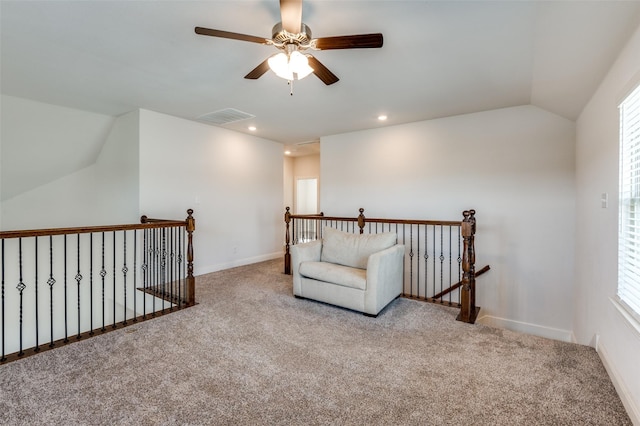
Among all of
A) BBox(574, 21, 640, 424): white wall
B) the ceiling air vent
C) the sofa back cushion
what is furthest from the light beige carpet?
the ceiling air vent

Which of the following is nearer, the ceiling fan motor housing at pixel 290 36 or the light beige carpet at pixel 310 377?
the light beige carpet at pixel 310 377

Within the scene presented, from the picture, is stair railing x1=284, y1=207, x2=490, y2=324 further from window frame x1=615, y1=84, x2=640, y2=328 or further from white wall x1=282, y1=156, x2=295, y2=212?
white wall x1=282, y1=156, x2=295, y2=212

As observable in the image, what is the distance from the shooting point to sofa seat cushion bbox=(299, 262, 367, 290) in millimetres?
3188

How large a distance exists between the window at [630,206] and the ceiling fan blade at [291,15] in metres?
2.16

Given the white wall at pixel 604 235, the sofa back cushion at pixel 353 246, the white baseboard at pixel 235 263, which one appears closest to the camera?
the white wall at pixel 604 235

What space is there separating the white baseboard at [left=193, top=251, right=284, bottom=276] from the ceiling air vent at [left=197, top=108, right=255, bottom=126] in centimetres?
246

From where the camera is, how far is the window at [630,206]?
6.10ft

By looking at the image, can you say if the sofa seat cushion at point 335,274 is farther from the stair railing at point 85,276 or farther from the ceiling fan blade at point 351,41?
the ceiling fan blade at point 351,41

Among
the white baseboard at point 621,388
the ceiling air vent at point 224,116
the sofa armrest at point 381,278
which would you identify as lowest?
the white baseboard at point 621,388

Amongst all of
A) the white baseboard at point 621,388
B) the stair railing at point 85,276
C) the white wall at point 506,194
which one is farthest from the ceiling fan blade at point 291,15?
the white wall at point 506,194

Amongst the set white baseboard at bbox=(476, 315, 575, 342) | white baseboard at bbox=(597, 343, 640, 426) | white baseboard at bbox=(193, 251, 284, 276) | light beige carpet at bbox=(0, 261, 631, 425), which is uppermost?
white baseboard at bbox=(193, 251, 284, 276)

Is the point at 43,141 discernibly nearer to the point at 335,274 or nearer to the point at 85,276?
the point at 85,276

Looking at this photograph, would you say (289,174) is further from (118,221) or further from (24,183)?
(24,183)

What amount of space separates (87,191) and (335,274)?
454cm
